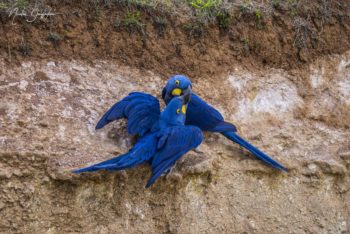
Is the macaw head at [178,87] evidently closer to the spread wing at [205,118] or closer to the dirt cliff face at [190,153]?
the spread wing at [205,118]

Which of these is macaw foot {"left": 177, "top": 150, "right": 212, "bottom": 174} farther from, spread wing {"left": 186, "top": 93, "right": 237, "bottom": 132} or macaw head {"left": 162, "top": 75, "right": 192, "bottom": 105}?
macaw head {"left": 162, "top": 75, "right": 192, "bottom": 105}

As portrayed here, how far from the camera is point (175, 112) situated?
405cm

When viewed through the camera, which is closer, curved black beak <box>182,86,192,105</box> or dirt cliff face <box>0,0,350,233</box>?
dirt cliff face <box>0,0,350,233</box>

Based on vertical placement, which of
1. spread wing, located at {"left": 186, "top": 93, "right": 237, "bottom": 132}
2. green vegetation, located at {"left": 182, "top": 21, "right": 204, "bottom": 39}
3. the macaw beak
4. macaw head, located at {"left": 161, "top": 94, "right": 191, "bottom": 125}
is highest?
green vegetation, located at {"left": 182, "top": 21, "right": 204, "bottom": 39}

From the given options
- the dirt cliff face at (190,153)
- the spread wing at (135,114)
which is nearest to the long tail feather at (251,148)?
the dirt cliff face at (190,153)

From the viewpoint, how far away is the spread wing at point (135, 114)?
3.93m

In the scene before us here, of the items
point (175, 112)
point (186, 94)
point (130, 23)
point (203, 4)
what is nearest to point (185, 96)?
point (186, 94)

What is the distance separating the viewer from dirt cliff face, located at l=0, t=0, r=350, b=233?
3742mm

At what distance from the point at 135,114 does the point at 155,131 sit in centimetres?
19

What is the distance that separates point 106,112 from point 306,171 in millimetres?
1834

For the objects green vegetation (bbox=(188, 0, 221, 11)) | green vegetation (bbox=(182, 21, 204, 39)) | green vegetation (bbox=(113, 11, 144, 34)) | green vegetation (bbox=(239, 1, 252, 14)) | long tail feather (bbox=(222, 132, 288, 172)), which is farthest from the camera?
green vegetation (bbox=(239, 1, 252, 14))

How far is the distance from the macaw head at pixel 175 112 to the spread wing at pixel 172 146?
14 centimetres

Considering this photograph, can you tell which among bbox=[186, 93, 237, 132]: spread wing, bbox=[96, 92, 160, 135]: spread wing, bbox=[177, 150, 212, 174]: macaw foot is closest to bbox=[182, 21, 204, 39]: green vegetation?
bbox=[186, 93, 237, 132]: spread wing

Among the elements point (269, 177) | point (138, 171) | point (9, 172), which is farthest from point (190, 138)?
point (9, 172)
